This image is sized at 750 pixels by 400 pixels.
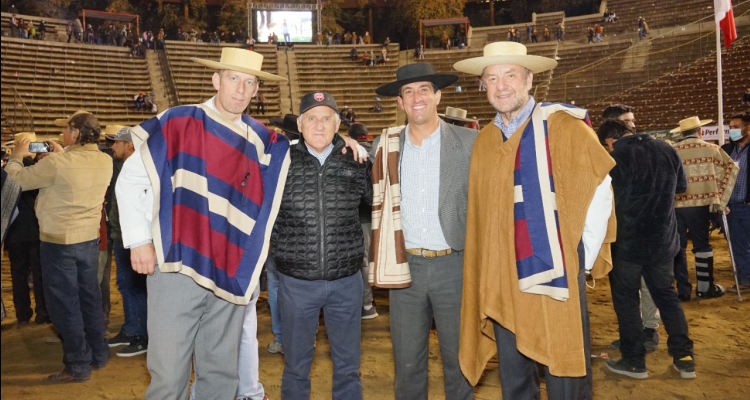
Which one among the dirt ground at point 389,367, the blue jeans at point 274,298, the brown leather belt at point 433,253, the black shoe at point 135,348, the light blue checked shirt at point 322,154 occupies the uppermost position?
the light blue checked shirt at point 322,154

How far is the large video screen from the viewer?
27.8m

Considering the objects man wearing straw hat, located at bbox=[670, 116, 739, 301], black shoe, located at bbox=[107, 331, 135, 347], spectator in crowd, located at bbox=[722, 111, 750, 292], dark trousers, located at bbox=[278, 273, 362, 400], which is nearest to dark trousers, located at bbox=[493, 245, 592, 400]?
dark trousers, located at bbox=[278, 273, 362, 400]

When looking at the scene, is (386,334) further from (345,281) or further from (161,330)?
(161,330)

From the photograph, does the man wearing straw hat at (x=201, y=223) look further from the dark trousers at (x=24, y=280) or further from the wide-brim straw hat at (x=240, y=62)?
the dark trousers at (x=24, y=280)

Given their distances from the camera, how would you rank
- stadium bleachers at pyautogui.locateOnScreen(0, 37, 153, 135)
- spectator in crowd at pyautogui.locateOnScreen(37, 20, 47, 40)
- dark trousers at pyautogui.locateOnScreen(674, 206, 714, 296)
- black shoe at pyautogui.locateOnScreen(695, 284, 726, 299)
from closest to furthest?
dark trousers at pyautogui.locateOnScreen(674, 206, 714, 296) → black shoe at pyautogui.locateOnScreen(695, 284, 726, 299) → stadium bleachers at pyautogui.locateOnScreen(0, 37, 153, 135) → spectator in crowd at pyautogui.locateOnScreen(37, 20, 47, 40)

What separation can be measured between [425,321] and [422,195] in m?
0.61

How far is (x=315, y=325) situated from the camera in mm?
2885

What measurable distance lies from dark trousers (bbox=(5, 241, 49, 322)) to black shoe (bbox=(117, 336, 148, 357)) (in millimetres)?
1477

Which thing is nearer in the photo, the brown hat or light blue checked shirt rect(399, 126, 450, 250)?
light blue checked shirt rect(399, 126, 450, 250)

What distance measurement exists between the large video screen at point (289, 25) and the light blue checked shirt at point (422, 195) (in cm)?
2635

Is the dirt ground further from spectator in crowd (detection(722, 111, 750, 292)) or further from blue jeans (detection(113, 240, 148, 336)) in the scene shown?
spectator in crowd (detection(722, 111, 750, 292))

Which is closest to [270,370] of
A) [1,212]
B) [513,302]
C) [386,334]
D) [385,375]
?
[385,375]

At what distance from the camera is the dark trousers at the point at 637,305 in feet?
12.1

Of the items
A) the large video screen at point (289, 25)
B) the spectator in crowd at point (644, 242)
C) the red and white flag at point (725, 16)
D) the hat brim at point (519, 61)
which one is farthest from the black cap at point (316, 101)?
the large video screen at point (289, 25)
